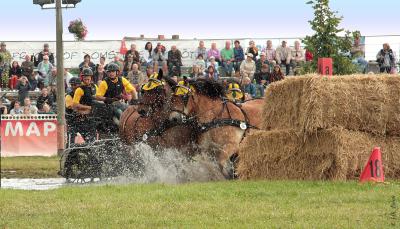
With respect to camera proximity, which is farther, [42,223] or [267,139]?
Answer: [267,139]

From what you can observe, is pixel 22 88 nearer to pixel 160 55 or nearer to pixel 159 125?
pixel 160 55

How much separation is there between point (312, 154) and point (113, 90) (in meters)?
7.20

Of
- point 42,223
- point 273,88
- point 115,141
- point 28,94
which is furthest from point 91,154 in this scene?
point 28,94

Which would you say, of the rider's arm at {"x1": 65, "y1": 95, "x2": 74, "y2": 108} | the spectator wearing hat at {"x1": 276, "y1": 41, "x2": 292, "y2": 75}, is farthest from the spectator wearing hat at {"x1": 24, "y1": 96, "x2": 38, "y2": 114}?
the spectator wearing hat at {"x1": 276, "y1": 41, "x2": 292, "y2": 75}

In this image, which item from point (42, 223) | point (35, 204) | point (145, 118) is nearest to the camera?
point (42, 223)

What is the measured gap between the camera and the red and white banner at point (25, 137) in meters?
26.7

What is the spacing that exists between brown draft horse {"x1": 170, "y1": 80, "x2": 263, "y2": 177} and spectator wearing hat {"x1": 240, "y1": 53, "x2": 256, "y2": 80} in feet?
37.4

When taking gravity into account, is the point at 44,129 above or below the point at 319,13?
below

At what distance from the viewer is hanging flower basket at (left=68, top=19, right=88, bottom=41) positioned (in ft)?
126

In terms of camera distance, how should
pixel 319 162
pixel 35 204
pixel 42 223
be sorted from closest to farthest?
1. pixel 42 223
2. pixel 35 204
3. pixel 319 162

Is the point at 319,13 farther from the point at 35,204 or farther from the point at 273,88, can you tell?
the point at 35,204

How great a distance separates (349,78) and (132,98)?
7.27 meters

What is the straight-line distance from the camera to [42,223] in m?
9.64

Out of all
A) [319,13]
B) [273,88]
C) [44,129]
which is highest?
[319,13]
